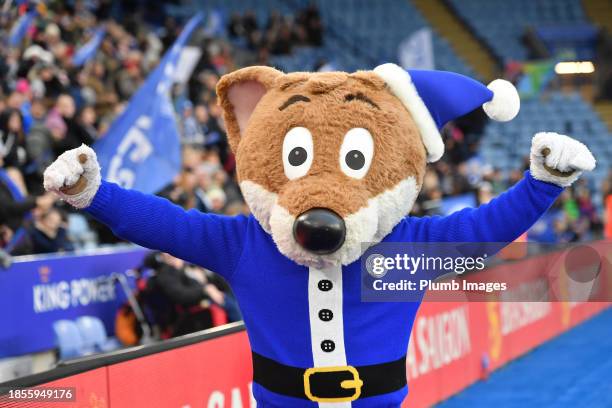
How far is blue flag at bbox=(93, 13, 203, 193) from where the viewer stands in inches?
277

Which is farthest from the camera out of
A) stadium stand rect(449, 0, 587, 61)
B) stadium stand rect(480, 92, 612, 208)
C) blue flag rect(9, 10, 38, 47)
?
stadium stand rect(449, 0, 587, 61)

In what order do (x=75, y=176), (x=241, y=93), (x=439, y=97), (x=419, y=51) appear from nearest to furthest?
1. (x=75, y=176)
2. (x=439, y=97)
3. (x=241, y=93)
4. (x=419, y=51)

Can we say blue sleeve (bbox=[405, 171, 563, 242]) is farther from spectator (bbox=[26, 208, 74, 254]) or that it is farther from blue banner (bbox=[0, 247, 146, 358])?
spectator (bbox=[26, 208, 74, 254])

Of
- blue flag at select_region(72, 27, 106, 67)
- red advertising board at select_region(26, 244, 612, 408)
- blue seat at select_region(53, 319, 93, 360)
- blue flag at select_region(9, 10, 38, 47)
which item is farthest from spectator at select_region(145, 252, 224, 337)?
blue flag at select_region(72, 27, 106, 67)

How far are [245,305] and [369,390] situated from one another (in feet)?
1.60

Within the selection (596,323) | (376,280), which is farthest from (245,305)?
(596,323)

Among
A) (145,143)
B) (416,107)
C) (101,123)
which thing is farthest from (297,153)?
(101,123)

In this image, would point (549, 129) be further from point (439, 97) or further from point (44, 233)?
point (439, 97)

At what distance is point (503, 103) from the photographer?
2.89 metres

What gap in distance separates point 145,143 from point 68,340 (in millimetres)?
1792

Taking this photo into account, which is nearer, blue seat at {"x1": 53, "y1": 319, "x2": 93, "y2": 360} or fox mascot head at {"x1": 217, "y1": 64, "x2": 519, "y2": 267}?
fox mascot head at {"x1": 217, "y1": 64, "x2": 519, "y2": 267}

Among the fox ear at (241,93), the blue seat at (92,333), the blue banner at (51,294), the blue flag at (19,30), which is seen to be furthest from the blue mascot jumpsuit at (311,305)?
the blue flag at (19,30)

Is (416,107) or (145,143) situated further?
(145,143)

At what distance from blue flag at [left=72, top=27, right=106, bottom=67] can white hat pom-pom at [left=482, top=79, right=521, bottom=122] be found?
26.1ft
